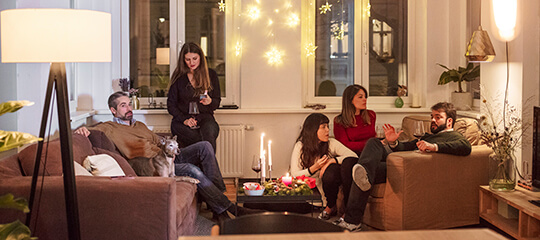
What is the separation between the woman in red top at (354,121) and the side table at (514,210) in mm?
1289

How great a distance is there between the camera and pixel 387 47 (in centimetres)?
710

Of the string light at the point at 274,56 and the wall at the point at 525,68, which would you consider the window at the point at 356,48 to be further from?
the wall at the point at 525,68

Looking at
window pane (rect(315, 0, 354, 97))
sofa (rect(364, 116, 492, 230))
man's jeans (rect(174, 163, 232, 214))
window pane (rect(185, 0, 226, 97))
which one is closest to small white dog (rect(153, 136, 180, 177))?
man's jeans (rect(174, 163, 232, 214))

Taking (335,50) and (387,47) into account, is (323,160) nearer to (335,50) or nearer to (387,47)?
(335,50)

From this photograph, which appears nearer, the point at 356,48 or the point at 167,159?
the point at 167,159

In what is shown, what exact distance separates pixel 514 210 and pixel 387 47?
283cm

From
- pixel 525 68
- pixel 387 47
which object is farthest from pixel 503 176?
pixel 387 47

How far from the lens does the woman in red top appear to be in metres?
Result: 5.77

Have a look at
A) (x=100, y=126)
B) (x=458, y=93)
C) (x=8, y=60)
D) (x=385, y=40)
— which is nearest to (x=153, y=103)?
(x=100, y=126)

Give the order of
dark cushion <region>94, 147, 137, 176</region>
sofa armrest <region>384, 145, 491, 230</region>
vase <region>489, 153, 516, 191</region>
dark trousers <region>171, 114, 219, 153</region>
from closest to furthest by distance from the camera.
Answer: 1. dark cushion <region>94, 147, 137, 176</region>
2. vase <region>489, 153, 516, 191</region>
3. sofa armrest <region>384, 145, 491, 230</region>
4. dark trousers <region>171, 114, 219, 153</region>

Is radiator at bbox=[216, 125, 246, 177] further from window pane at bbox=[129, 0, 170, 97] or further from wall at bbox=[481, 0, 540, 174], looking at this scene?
wall at bbox=[481, 0, 540, 174]

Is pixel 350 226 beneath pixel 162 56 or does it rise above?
beneath

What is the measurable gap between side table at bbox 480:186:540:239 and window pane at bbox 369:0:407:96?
97.5 inches

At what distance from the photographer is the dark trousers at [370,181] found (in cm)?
482
